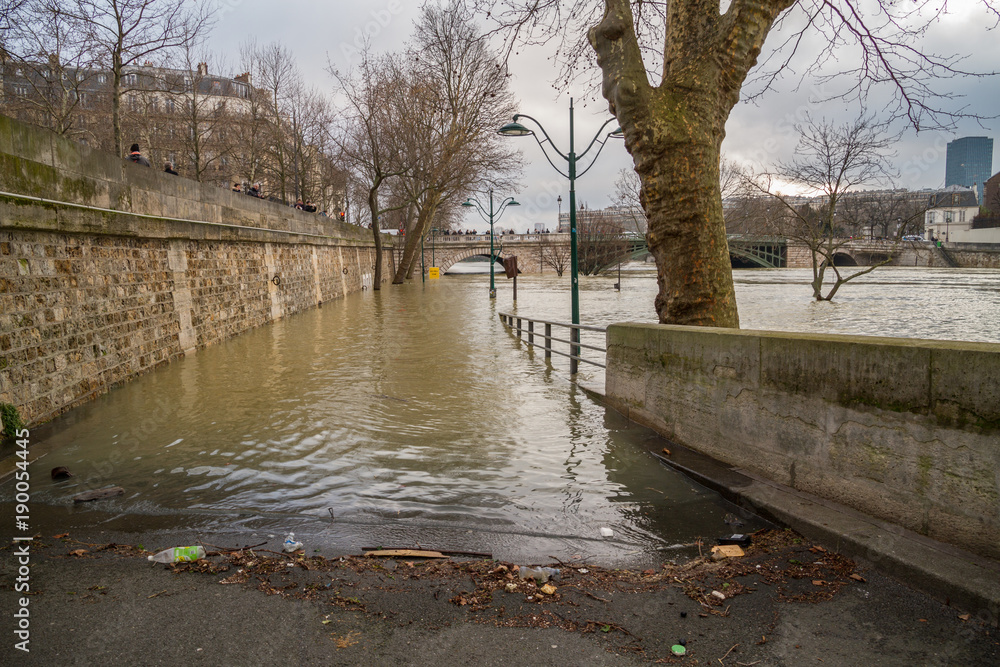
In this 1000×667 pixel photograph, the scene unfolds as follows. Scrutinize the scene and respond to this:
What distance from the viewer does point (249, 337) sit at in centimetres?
1555

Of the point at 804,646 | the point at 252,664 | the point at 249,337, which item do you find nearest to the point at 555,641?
the point at 804,646

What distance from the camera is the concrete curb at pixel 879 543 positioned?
295cm

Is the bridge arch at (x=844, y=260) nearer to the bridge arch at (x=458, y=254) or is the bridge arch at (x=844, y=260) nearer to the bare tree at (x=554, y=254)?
the bare tree at (x=554, y=254)

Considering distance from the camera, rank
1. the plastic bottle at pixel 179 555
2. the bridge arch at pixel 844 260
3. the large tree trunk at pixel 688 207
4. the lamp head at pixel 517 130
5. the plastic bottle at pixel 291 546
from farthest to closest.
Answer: the bridge arch at pixel 844 260 → the lamp head at pixel 517 130 → the large tree trunk at pixel 688 207 → the plastic bottle at pixel 291 546 → the plastic bottle at pixel 179 555

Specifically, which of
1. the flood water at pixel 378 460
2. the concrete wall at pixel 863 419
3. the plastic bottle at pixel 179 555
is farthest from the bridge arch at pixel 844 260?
the plastic bottle at pixel 179 555

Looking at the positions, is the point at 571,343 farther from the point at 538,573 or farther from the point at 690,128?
the point at 538,573

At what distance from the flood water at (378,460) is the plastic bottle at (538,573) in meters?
0.31

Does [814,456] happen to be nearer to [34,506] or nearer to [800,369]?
[800,369]

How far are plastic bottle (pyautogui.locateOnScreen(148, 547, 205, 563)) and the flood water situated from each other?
51 cm

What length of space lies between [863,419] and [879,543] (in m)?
0.77

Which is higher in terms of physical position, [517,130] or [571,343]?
[517,130]

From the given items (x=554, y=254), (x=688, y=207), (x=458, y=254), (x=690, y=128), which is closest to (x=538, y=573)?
(x=688, y=207)

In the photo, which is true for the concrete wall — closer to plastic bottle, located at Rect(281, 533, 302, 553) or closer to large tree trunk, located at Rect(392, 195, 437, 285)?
plastic bottle, located at Rect(281, 533, 302, 553)

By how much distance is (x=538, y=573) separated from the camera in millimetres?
3523
